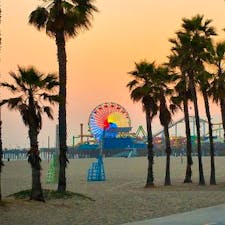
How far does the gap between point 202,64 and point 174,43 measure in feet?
9.27

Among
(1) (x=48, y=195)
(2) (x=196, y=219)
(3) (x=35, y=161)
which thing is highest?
(3) (x=35, y=161)

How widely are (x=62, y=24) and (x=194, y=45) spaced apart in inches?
553

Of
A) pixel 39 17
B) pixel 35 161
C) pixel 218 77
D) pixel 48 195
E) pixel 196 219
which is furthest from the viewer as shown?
pixel 218 77

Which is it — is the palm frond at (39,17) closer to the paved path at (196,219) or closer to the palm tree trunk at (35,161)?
the palm tree trunk at (35,161)

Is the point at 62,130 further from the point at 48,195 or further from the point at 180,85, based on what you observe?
the point at 180,85

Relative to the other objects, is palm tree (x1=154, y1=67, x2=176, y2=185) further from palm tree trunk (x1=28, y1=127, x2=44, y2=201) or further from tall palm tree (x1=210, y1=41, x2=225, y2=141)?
palm tree trunk (x1=28, y1=127, x2=44, y2=201)

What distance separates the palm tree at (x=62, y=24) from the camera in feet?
90.1

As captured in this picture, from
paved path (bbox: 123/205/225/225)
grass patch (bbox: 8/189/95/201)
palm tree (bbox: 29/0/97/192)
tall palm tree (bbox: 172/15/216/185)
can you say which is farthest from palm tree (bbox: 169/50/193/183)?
paved path (bbox: 123/205/225/225)

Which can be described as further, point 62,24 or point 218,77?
point 218,77

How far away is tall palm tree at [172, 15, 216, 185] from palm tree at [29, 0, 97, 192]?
490 inches

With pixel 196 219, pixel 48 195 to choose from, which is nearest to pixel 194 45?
pixel 48 195

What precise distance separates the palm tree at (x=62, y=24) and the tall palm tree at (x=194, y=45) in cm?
1245

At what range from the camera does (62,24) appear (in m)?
27.6

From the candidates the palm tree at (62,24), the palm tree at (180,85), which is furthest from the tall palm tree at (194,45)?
the palm tree at (62,24)
